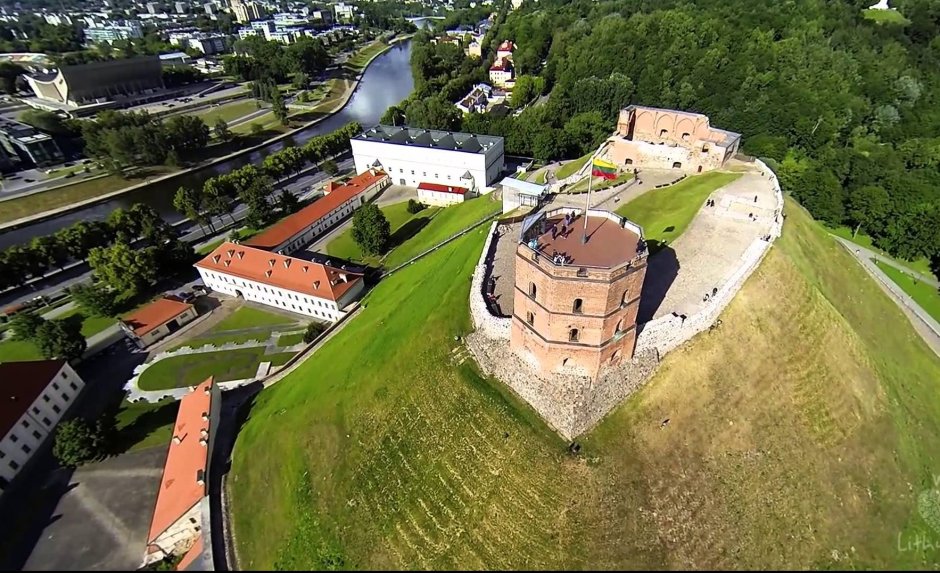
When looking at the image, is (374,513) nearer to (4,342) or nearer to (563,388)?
(563,388)

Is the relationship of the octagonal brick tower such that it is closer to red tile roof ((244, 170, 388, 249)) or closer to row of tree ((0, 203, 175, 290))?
red tile roof ((244, 170, 388, 249))

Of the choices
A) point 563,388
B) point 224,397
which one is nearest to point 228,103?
point 224,397

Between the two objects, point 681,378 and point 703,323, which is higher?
point 703,323

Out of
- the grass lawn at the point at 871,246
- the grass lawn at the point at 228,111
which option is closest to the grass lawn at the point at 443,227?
the grass lawn at the point at 871,246

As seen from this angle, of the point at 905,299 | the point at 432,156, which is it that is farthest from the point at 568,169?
the point at 905,299

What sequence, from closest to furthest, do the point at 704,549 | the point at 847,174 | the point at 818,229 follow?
the point at 704,549, the point at 818,229, the point at 847,174

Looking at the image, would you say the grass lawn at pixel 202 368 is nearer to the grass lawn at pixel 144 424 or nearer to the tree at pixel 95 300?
the grass lawn at pixel 144 424
